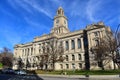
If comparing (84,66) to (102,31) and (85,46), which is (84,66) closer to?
(85,46)

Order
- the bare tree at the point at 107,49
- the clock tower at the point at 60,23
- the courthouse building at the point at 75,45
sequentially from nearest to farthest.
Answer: the bare tree at the point at 107,49 → the courthouse building at the point at 75,45 → the clock tower at the point at 60,23

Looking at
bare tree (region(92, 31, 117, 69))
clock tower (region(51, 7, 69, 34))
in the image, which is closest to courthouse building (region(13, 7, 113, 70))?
bare tree (region(92, 31, 117, 69))

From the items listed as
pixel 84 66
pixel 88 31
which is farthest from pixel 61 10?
pixel 84 66

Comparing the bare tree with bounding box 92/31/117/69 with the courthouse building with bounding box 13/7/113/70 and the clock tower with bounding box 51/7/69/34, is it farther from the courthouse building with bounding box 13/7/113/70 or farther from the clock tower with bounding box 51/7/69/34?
the clock tower with bounding box 51/7/69/34

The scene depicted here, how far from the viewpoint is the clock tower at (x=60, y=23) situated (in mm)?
91375

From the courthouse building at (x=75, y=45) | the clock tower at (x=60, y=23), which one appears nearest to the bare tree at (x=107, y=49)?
the courthouse building at (x=75, y=45)

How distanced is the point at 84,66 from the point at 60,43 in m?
17.2

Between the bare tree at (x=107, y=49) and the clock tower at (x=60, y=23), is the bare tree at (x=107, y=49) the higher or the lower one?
the lower one

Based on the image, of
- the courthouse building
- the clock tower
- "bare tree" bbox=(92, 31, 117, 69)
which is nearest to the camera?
"bare tree" bbox=(92, 31, 117, 69)

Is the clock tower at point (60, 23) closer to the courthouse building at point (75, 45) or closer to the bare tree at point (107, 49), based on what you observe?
the courthouse building at point (75, 45)

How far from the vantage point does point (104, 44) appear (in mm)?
48500

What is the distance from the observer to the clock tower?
3597 inches

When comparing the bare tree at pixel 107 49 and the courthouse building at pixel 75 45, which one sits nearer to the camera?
the bare tree at pixel 107 49

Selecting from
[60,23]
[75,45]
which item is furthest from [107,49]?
[60,23]
